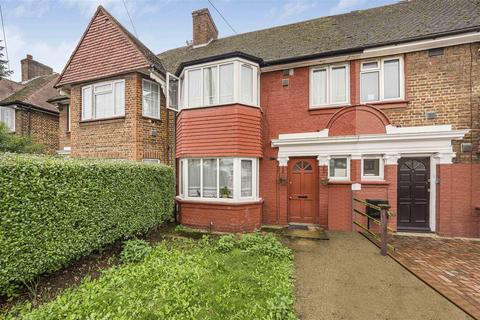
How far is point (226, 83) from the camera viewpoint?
789 centimetres

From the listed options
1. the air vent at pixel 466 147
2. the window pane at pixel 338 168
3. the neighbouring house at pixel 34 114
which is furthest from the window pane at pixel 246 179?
the neighbouring house at pixel 34 114

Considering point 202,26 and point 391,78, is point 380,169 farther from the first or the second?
point 202,26

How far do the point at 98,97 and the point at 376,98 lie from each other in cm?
1115

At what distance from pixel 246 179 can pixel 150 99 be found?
5426 millimetres

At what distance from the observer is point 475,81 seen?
6.76 m

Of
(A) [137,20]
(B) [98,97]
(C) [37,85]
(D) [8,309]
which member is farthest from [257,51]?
(C) [37,85]

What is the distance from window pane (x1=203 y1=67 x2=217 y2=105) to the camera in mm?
8016

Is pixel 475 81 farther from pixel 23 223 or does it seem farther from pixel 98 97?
pixel 98 97

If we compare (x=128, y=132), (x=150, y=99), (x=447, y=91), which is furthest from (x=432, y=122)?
(x=128, y=132)

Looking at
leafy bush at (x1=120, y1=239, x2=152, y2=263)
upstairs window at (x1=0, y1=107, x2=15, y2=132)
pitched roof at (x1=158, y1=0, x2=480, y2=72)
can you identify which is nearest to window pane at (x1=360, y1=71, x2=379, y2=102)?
pitched roof at (x1=158, y1=0, x2=480, y2=72)

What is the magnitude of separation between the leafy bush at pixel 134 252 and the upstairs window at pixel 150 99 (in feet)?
17.5

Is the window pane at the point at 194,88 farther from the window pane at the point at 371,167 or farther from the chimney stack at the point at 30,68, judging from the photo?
the chimney stack at the point at 30,68

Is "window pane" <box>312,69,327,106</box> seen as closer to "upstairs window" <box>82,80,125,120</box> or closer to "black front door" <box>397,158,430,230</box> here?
"black front door" <box>397,158,430,230</box>

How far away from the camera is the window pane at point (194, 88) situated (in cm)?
819
